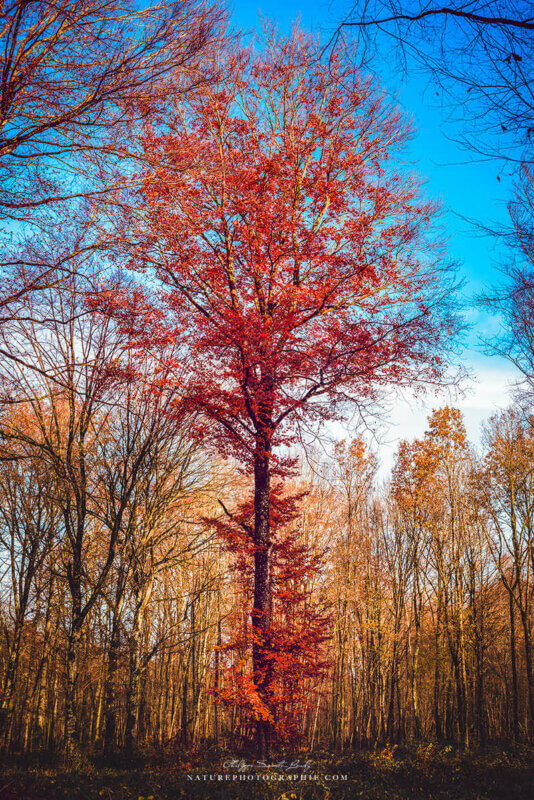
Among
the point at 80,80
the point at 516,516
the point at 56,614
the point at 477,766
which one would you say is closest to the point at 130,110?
the point at 80,80

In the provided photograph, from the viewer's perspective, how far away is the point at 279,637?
26.3 ft

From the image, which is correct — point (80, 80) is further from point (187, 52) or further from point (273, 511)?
point (273, 511)

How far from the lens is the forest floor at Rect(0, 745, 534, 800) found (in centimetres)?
598

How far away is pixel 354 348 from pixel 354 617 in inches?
706
